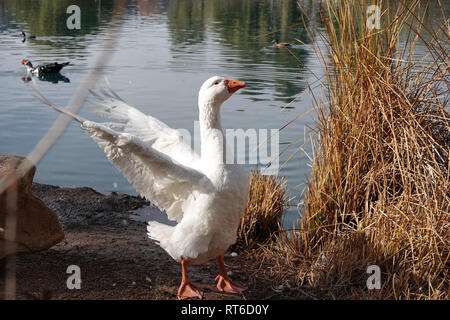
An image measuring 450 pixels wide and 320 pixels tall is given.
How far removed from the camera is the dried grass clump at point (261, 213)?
16.9ft

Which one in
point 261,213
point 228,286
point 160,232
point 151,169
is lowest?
point 228,286

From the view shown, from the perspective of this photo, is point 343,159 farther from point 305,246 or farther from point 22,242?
point 22,242

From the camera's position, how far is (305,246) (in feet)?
15.3

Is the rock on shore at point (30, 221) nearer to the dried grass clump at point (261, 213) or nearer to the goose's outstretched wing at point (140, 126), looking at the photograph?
the goose's outstretched wing at point (140, 126)

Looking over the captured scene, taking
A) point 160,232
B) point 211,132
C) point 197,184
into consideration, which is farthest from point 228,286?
point 211,132

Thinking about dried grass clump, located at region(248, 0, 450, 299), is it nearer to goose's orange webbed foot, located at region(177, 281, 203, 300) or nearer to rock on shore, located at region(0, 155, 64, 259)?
goose's orange webbed foot, located at region(177, 281, 203, 300)

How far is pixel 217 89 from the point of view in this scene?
12.8 feet

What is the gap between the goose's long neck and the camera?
3882 mm

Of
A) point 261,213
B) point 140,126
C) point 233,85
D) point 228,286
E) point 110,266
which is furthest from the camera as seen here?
point 261,213

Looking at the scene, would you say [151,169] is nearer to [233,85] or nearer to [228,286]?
[233,85]

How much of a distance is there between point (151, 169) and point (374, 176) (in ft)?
6.42

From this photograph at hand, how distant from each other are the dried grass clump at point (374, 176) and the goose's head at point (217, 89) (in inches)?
39.8

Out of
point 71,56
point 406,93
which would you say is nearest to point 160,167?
point 406,93

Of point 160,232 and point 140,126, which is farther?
point 140,126
